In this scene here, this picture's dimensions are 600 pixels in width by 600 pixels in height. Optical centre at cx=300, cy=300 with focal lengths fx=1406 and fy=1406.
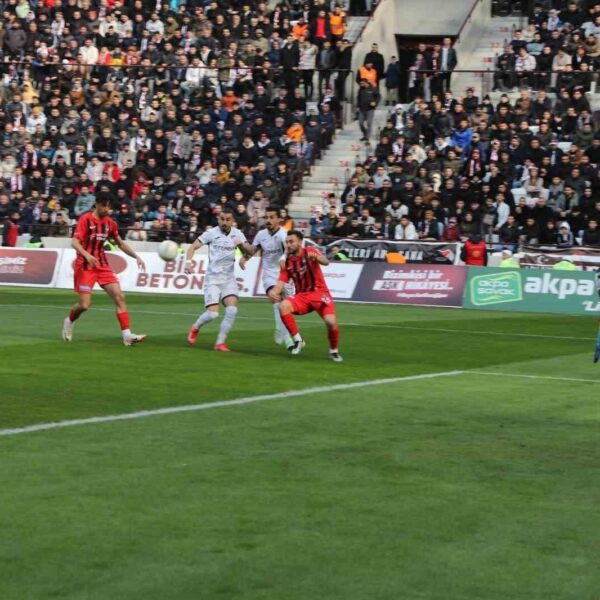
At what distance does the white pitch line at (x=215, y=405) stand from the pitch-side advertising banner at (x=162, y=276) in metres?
16.7

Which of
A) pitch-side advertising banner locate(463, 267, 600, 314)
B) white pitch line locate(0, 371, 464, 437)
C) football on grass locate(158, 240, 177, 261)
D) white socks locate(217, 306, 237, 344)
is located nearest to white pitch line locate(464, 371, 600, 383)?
white pitch line locate(0, 371, 464, 437)

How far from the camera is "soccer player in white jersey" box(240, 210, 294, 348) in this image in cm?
2020

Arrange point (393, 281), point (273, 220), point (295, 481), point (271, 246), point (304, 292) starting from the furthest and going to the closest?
point (393, 281) → point (271, 246) → point (273, 220) → point (304, 292) → point (295, 481)

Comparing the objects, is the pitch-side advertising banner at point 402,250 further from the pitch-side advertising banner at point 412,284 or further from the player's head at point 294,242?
the player's head at point 294,242

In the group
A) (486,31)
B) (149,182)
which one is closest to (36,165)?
(149,182)

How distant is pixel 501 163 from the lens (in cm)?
3650

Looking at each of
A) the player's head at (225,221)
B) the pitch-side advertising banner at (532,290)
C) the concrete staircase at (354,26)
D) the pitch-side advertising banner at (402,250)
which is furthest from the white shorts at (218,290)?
the concrete staircase at (354,26)

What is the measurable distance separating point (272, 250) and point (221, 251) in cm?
135

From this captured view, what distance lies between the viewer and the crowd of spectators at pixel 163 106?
132 ft

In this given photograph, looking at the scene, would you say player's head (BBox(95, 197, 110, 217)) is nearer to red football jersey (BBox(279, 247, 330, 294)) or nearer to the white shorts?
the white shorts

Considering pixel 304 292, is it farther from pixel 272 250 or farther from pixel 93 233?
pixel 93 233

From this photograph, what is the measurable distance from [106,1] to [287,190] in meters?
11.0

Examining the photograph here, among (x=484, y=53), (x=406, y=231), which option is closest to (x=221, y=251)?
(x=406, y=231)

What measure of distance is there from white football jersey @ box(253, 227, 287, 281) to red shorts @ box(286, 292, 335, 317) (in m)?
2.44
